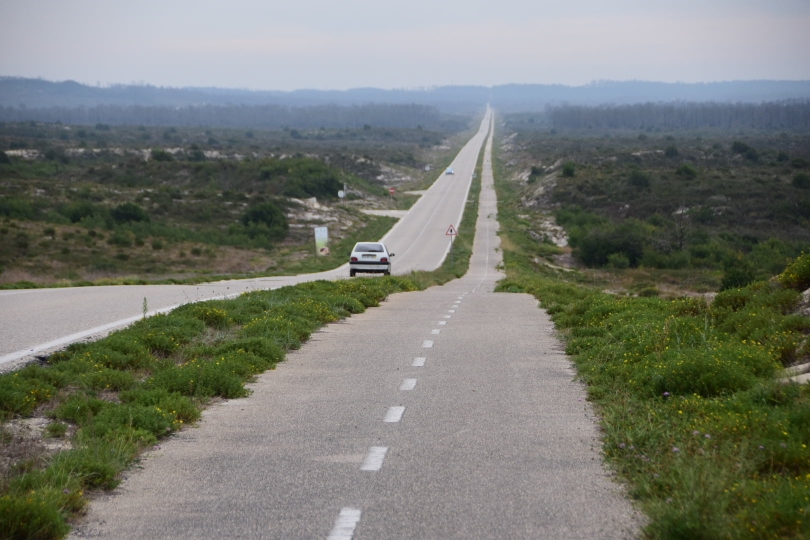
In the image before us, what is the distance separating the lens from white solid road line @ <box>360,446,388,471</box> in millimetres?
6535

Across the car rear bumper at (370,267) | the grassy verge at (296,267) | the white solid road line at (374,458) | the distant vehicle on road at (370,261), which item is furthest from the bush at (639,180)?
the white solid road line at (374,458)

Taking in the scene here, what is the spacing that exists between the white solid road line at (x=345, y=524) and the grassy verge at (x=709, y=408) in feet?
5.83

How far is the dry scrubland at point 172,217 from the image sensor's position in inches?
1759

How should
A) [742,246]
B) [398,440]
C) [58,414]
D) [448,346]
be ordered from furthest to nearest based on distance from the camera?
[742,246] → [448,346] → [58,414] → [398,440]

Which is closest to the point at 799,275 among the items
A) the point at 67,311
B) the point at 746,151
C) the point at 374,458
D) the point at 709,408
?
the point at 709,408

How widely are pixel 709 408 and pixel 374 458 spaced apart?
299 cm

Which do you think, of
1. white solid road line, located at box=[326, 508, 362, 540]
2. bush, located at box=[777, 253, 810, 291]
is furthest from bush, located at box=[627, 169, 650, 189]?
white solid road line, located at box=[326, 508, 362, 540]

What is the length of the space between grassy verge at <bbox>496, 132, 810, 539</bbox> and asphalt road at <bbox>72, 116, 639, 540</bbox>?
1.10ft

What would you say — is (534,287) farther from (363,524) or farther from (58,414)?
(363,524)

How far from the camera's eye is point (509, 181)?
370 ft

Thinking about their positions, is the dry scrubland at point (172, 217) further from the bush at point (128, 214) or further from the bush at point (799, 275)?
the bush at point (799, 275)

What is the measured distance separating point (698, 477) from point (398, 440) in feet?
8.69

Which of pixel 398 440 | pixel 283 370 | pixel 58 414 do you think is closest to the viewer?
pixel 398 440

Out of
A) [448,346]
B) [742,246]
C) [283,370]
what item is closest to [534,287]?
[448,346]
